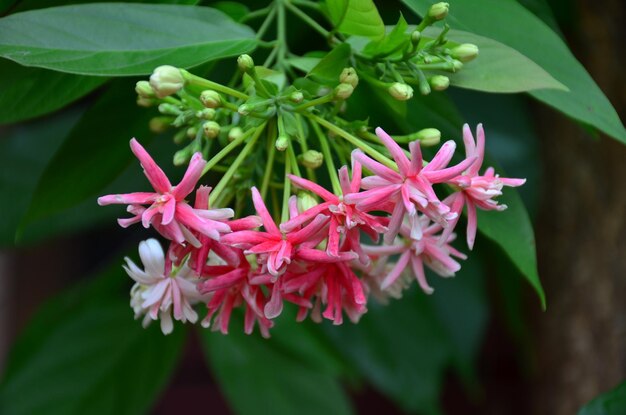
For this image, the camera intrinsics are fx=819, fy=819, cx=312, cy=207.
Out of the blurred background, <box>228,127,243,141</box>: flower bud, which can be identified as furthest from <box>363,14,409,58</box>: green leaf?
the blurred background

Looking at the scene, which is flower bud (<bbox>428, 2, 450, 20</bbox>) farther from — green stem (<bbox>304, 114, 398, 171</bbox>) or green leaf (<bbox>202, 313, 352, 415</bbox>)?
green leaf (<bbox>202, 313, 352, 415</bbox>)

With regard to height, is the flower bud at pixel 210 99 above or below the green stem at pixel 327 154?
above

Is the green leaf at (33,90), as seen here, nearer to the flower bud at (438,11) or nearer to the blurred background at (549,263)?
the flower bud at (438,11)

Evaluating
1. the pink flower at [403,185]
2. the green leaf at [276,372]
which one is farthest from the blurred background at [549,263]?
the pink flower at [403,185]

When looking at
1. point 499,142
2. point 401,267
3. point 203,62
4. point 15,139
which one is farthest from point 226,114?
point 15,139

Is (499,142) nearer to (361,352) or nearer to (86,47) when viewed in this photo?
(361,352)
